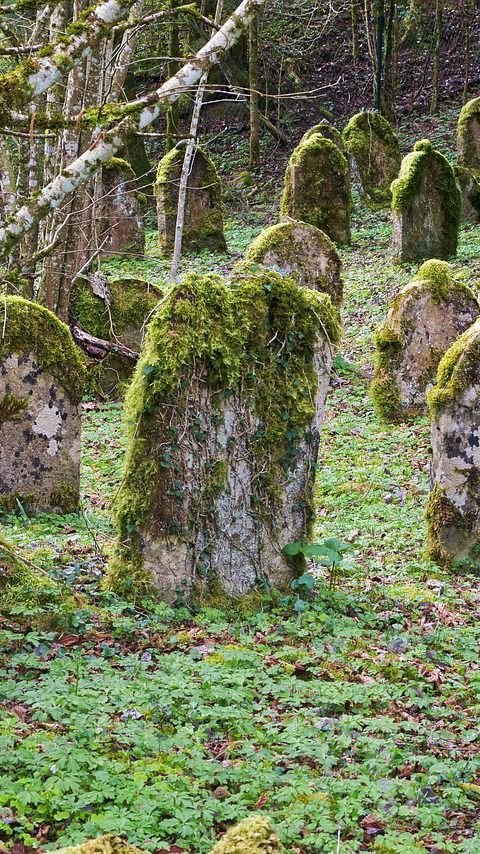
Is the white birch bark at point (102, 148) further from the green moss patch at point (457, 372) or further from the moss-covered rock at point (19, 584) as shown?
the green moss patch at point (457, 372)

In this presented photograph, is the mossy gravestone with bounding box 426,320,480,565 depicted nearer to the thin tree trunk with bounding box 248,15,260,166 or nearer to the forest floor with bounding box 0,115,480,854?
the forest floor with bounding box 0,115,480,854

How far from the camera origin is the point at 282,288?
670 centimetres

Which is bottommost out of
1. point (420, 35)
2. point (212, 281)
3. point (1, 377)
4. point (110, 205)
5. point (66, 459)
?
point (66, 459)

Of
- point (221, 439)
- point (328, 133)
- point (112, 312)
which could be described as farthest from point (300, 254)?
point (328, 133)

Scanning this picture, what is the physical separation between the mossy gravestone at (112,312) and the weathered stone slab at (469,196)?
8039 millimetres

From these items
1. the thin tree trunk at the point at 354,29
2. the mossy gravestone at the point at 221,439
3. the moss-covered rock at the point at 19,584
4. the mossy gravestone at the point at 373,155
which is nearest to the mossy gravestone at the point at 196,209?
the mossy gravestone at the point at 373,155

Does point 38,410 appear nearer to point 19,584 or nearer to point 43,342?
point 43,342

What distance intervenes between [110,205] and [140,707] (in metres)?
15.9

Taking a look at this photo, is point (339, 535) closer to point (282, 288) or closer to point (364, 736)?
point (282, 288)

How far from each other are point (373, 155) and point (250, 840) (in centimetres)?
2071

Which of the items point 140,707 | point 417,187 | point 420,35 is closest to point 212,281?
point 140,707

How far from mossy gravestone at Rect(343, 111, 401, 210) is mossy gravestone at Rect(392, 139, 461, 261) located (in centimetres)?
476

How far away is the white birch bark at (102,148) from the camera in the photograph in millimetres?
5098

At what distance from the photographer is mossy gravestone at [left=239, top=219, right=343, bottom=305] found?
40.7 feet
